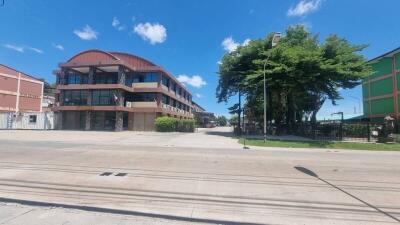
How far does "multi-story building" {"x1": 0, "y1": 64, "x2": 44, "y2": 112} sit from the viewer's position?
2003 inches

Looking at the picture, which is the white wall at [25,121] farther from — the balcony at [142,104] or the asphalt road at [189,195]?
the asphalt road at [189,195]

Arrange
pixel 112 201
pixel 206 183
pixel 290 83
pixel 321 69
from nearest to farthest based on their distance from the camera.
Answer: pixel 112 201 < pixel 206 183 < pixel 321 69 < pixel 290 83

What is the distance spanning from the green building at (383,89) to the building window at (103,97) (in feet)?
116

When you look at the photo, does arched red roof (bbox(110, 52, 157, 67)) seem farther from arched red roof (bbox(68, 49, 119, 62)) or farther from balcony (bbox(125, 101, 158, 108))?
balcony (bbox(125, 101, 158, 108))

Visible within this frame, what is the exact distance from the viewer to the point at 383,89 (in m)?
42.2

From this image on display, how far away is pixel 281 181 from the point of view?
8.48 metres

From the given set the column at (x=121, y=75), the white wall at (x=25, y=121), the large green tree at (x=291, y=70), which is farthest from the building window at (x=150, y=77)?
the white wall at (x=25, y=121)

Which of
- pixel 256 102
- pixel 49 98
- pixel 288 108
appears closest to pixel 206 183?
pixel 288 108

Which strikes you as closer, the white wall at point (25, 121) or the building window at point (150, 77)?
the white wall at point (25, 121)

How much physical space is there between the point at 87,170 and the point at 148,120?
3669cm

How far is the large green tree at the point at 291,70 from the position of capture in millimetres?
29000

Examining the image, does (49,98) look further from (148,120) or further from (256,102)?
(256,102)

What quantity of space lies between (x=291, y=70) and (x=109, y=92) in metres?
26.1

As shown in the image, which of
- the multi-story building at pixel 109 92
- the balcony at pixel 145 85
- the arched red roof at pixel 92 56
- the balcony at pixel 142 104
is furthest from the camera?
the balcony at pixel 145 85
